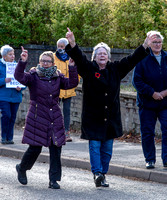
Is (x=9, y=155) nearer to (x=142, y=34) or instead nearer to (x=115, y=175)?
A: (x=115, y=175)

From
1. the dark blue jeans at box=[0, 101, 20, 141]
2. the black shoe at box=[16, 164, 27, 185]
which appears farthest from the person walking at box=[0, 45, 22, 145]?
the black shoe at box=[16, 164, 27, 185]

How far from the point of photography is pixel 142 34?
21250 mm

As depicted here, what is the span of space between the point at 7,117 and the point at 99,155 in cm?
411

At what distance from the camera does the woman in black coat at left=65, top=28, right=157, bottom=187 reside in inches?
289

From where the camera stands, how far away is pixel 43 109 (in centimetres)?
732

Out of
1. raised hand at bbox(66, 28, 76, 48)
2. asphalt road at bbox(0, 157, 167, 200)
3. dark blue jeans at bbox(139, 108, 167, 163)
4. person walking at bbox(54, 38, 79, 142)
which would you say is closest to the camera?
asphalt road at bbox(0, 157, 167, 200)

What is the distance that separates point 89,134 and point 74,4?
1509 centimetres

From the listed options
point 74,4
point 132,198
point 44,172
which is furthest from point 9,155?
point 74,4

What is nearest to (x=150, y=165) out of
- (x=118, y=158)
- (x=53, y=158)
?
(x=118, y=158)

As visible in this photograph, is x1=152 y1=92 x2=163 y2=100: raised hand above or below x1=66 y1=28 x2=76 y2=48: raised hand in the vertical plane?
below

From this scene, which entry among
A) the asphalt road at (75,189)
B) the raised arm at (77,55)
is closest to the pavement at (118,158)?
the asphalt road at (75,189)

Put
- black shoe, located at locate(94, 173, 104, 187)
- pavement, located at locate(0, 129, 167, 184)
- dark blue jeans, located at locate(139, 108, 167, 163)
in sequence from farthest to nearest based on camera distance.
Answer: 1. dark blue jeans, located at locate(139, 108, 167, 163)
2. pavement, located at locate(0, 129, 167, 184)
3. black shoe, located at locate(94, 173, 104, 187)

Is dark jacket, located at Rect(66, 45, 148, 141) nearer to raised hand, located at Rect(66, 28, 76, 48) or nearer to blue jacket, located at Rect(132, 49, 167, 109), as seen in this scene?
raised hand, located at Rect(66, 28, 76, 48)

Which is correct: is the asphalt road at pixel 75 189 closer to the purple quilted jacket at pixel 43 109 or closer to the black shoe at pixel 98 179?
the black shoe at pixel 98 179
